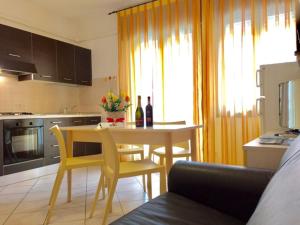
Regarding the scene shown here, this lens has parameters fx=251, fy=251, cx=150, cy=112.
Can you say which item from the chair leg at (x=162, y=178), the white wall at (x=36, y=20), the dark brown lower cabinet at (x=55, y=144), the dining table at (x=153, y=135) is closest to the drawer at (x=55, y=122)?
the dark brown lower cabinet at (x=55, y=144)

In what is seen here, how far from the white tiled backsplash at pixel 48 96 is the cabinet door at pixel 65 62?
345 mm

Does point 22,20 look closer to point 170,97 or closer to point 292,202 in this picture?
point 170,97

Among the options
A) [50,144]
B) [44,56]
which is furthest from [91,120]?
[44,56]

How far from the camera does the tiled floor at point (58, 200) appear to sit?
7.07 ft

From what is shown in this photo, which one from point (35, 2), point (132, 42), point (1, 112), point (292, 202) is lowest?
point (292, 202)

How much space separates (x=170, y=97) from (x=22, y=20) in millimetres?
2641

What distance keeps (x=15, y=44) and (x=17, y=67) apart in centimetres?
34

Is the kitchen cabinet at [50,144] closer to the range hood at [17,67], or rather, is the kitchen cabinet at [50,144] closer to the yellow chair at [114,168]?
the range hood at [17,67]

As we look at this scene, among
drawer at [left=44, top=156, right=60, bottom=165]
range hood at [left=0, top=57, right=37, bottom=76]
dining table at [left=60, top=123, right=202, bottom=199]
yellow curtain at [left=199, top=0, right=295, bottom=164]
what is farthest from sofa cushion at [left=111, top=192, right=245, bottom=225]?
range hood at [left=0, top=57, right=37, bottom=76]

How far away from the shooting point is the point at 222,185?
131 cm

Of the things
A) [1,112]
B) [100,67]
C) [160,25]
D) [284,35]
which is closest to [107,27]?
[100,67]

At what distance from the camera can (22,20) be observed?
3.97m

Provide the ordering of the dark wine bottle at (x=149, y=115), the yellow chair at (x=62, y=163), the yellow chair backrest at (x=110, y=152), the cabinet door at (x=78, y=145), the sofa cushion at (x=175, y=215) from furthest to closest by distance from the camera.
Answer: the cabinet door at (x=78, y=145), the dark wine bottle at (x=149, y=115), the yellow chair at (x=62, y=163), the yellow chair backrest at (x=110, y=152), the sofa cushion at (x=175, y=215)

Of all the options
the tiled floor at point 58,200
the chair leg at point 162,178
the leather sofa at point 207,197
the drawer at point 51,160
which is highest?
the leather sofa at point 207,197
